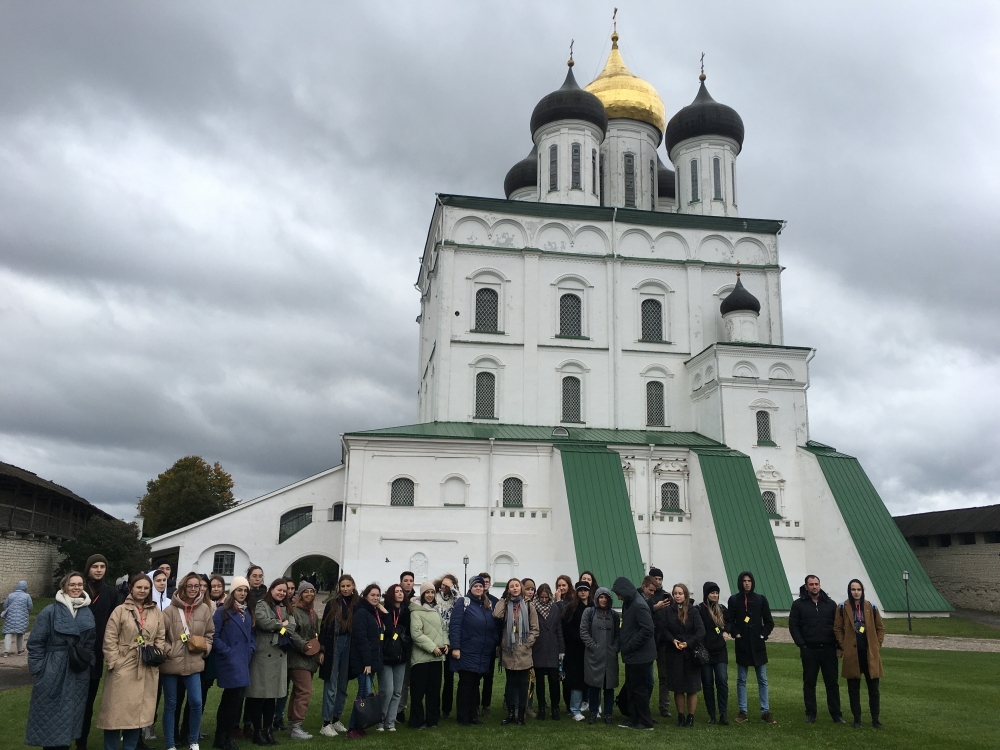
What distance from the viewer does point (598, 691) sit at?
8.95m

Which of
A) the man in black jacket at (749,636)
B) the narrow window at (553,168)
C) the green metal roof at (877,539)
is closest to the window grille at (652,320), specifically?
Result: the narrow window at (553,168)

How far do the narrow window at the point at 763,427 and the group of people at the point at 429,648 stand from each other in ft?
60.4

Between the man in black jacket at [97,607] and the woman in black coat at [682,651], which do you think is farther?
the woman in black coat at [682,651]

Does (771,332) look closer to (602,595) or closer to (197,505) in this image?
(602,595)

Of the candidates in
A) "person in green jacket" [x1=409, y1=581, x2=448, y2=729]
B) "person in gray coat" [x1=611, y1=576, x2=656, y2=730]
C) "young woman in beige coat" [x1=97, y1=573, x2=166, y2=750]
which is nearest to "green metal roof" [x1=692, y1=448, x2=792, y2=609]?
"person in gray coat" [x1=611, y1=576, x2=656, y2=730]

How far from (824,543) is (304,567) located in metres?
39.0

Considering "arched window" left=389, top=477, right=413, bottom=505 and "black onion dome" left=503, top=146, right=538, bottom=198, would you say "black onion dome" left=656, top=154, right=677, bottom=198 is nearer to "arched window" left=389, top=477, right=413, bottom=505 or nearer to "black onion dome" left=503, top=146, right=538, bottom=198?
"black onion dome" left=503, top=146, right=538, bottom=198

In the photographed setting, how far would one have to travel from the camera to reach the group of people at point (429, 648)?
712 centimetres

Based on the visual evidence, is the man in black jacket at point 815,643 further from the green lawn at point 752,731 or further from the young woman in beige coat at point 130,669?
the young woman in beige coat at point 130,669

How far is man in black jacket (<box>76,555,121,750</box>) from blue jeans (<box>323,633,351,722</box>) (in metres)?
2.10

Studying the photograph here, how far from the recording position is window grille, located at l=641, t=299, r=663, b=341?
95.8 feet

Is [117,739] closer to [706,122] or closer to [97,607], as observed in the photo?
[97,607]

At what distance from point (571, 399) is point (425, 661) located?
20.2 meters

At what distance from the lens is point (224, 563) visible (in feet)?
82.1
